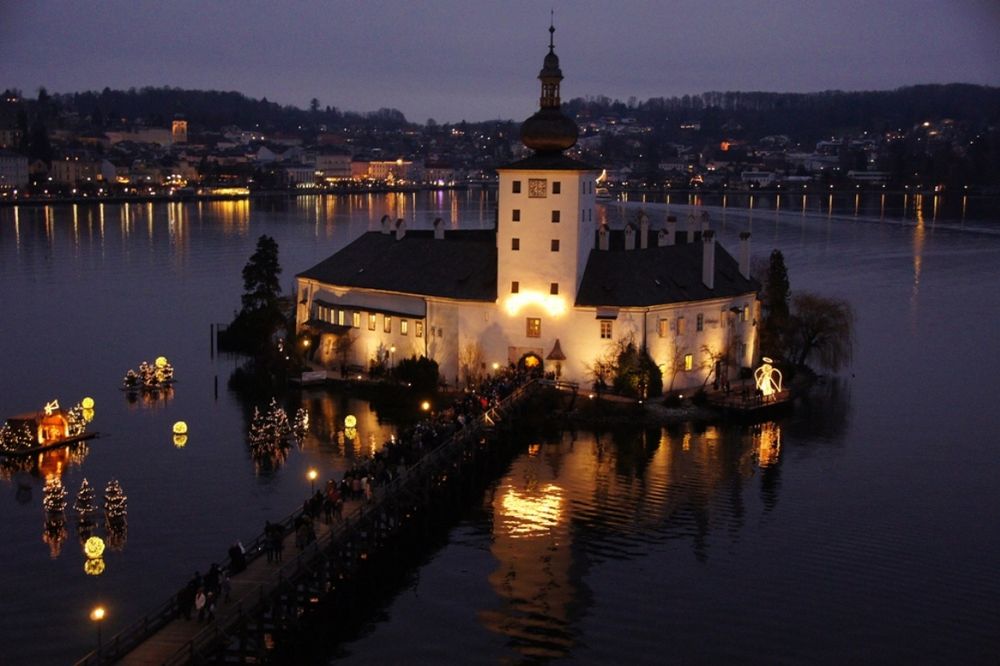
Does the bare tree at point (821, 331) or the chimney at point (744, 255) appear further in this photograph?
the bare tree at point (821, 331)

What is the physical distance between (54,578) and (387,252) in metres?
27.6

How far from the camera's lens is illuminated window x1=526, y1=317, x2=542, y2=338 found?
157 ft

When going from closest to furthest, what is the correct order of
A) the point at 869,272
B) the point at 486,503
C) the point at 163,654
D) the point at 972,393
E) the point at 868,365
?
1. the point at 163,654
2. the point at 486,503
3. the point at 972,393
4. the point at 868,365
5. the point at 869,272

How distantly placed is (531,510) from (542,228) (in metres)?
15.1

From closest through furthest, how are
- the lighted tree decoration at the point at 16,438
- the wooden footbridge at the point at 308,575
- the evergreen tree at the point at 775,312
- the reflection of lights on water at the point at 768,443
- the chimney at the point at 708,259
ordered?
the wooden footbridge at the point at 308,575, the lighted tree decoration at the point at 16,438, the reflection of lights on water at the point at 768,443, the chimney at the point at 708,259, the evergreen tree at the point at 775,312

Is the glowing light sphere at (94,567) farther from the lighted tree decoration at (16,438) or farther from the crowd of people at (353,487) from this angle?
the lighted tree decoration at (16,438)

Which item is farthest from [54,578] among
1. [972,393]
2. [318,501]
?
[972,393]

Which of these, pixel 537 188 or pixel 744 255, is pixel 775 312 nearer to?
pixel 744 255

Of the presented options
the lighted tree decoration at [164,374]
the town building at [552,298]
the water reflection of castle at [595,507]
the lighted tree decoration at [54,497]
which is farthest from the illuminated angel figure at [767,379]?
the lighted tree decoration at [54,497]

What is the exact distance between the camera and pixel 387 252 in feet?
180

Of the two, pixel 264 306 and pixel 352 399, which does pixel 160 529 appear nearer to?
pixel 352 399

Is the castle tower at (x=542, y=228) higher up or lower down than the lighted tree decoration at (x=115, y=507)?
higher up

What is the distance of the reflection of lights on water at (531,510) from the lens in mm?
33781

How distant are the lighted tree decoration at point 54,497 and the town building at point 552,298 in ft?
53.1
